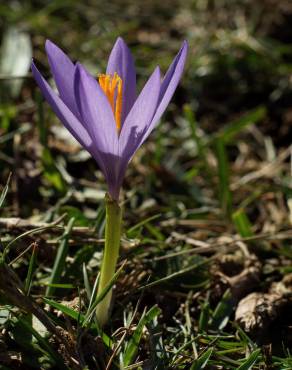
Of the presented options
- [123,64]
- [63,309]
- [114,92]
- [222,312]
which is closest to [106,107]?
[114,92]

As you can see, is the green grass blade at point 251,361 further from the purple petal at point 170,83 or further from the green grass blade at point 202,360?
the purple petal at point 170,83

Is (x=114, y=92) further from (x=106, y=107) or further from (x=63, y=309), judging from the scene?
(x=63, y=309)

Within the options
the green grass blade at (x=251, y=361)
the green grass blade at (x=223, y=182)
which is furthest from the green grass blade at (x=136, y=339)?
the green grass blade at (x=223, y=182)

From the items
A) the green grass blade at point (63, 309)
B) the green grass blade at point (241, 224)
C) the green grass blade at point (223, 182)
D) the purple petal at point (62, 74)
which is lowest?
the green grass blade at point (63, 309)

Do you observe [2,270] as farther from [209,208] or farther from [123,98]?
[209,208]

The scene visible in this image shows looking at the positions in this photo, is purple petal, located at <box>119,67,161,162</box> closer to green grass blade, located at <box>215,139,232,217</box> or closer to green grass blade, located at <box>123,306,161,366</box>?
green grass blade, located at <box>123,306,161,366</box>

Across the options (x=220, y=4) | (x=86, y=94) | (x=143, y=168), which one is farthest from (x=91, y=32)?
(x=86, y=94)
